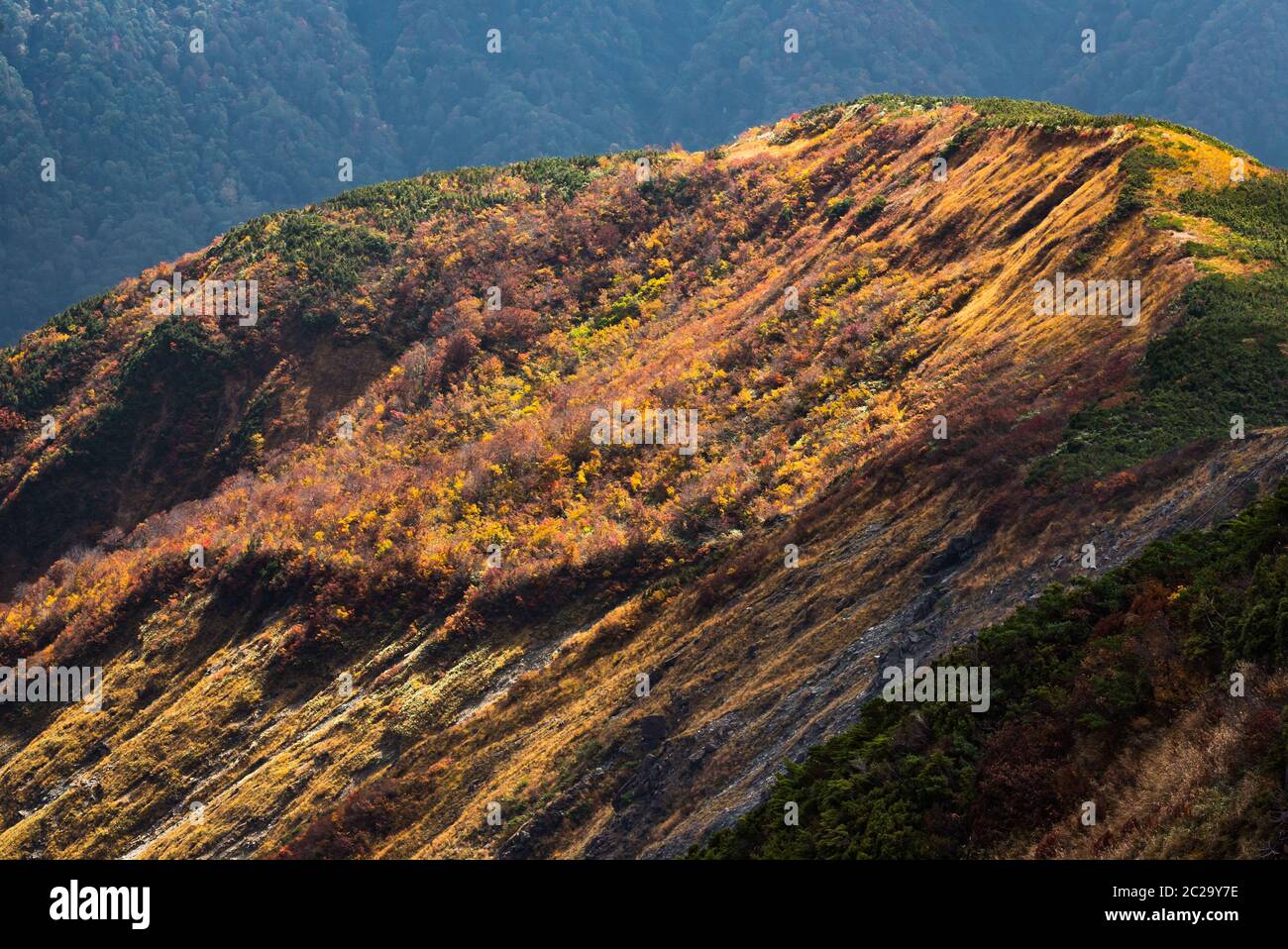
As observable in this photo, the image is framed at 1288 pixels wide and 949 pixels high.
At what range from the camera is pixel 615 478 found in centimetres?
3133

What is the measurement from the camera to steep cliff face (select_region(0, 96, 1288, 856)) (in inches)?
827

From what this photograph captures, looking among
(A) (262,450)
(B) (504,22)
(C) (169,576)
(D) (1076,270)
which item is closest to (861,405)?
(D) (1076,270)

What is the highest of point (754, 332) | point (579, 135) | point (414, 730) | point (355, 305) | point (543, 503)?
point (579, 135)

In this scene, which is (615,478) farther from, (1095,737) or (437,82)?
(437,82)

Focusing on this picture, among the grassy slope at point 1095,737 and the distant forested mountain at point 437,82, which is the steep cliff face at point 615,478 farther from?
the distant forested mountain at point 437,82

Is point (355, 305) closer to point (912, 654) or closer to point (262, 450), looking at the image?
point (262, 450)

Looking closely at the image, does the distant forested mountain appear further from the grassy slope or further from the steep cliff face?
the grassy slope

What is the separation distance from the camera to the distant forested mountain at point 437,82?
508ft

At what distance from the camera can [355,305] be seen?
162 ft

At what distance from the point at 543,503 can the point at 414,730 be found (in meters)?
7.76

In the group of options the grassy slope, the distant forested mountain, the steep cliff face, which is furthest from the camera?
the distant forested mountain

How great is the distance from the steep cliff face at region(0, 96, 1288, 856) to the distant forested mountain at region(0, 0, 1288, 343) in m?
111

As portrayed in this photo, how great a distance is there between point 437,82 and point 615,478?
16931 cm

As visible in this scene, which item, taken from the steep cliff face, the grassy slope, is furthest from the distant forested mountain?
the grassy slope
